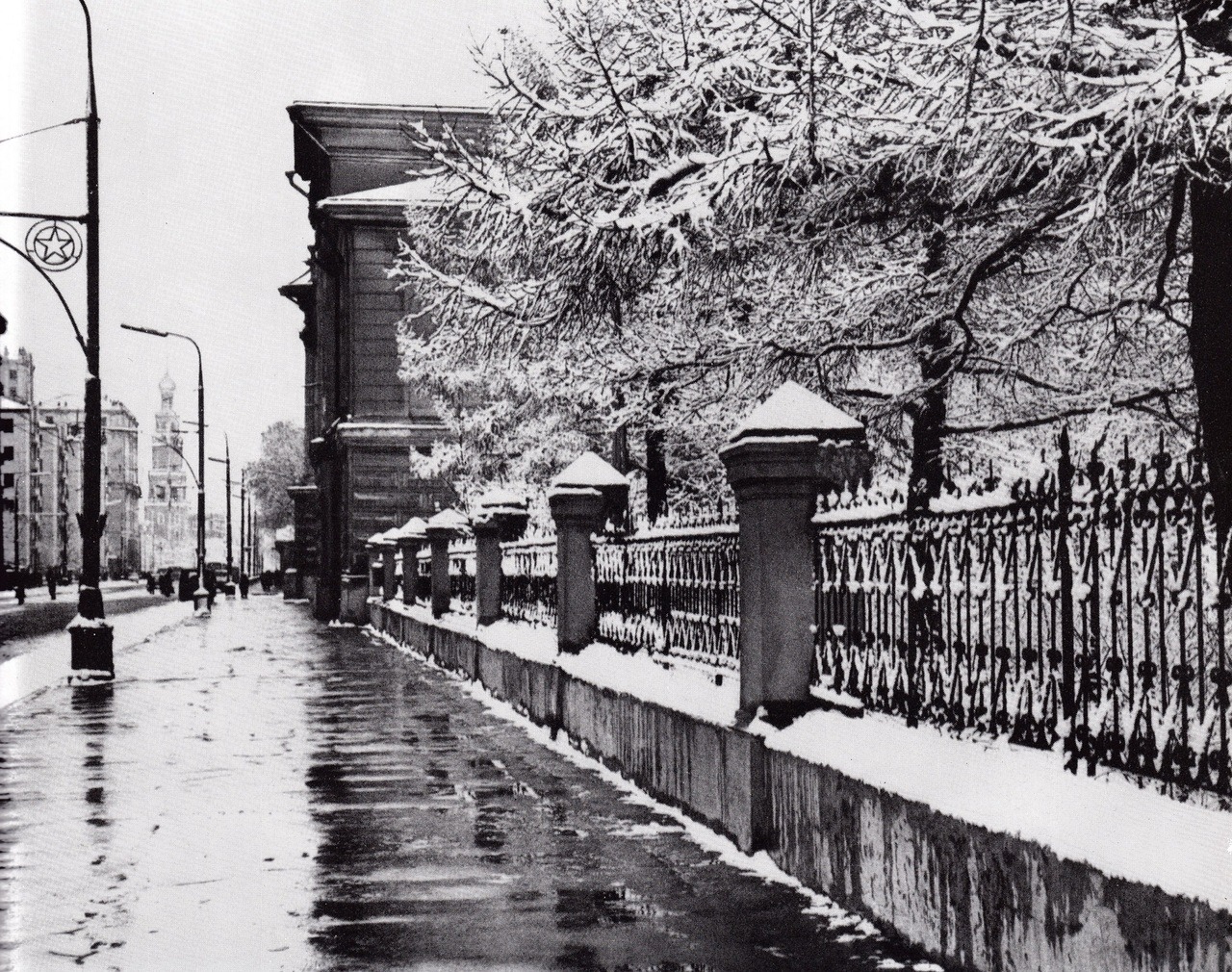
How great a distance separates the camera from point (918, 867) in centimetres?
662

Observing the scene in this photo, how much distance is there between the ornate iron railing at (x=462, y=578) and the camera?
2469cm

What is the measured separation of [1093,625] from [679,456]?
24.1 metres

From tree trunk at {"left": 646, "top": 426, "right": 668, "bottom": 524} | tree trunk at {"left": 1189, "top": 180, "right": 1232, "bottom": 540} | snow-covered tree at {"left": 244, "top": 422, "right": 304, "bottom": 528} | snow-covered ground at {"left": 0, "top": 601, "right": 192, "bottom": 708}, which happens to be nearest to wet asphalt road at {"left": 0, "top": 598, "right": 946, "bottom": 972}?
tree trunk at {"left": 1189, "top": 180, "right": 1232, "bottom": 540}

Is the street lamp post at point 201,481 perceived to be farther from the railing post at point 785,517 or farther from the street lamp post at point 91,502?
the railing post at point 785,517

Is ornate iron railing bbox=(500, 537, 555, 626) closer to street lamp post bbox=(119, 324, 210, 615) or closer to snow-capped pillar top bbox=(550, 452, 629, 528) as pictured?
snow-capped pillar top bbox=(550, 452, 629, 528)

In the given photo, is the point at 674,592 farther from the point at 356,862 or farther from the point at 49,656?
the point at 49,656

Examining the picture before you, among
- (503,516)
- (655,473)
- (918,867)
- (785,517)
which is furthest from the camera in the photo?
(655,473)

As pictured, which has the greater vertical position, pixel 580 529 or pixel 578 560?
pixel 580 529

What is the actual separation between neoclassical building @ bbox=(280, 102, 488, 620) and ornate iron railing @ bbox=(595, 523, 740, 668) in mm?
31290

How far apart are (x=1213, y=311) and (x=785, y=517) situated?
2734mm

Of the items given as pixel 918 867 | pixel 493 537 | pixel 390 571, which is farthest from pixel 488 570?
pixel 390 571

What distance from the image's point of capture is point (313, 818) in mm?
10117

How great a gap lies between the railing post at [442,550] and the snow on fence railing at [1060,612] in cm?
1867

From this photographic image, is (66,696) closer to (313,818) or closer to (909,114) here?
(313,818)
